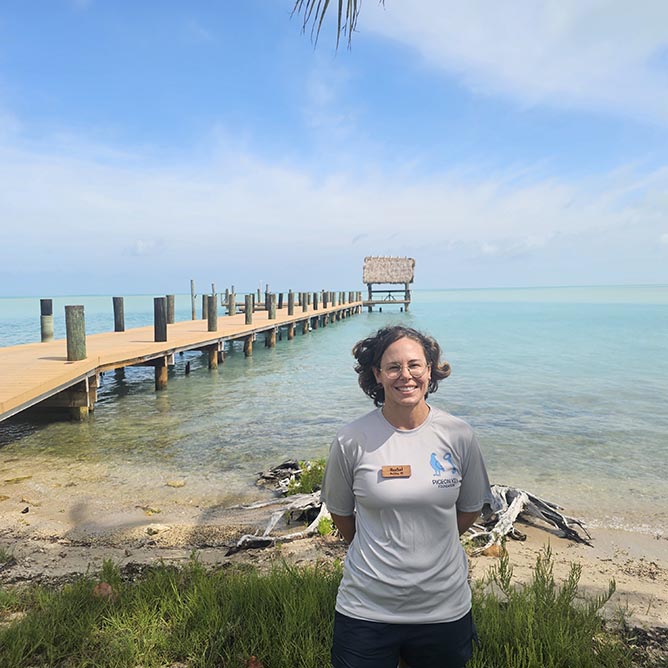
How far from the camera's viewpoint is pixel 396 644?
185 centimetres

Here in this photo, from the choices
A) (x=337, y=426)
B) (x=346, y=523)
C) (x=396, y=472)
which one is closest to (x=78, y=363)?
(x=337, y=426)

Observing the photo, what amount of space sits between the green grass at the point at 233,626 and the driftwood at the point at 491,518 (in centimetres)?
132

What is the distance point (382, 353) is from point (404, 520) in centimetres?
61

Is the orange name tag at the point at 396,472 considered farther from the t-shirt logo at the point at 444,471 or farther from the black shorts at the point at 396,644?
the black shorts at the point at 396,644

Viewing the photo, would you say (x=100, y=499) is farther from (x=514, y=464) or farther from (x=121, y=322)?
(x=121, y=322)

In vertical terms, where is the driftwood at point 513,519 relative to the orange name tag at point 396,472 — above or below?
below

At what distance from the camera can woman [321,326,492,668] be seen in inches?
72.8

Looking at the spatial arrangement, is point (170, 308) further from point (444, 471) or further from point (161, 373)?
point (444, 471)

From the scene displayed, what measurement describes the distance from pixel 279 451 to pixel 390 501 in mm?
7065

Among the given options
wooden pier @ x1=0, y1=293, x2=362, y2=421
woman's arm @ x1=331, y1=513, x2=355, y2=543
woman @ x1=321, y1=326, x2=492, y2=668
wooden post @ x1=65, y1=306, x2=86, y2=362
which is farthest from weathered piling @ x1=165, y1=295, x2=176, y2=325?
woman @ x1=321, y1=326, x2=492, y2=668

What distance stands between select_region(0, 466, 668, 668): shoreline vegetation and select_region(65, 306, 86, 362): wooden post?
6255 millimetres

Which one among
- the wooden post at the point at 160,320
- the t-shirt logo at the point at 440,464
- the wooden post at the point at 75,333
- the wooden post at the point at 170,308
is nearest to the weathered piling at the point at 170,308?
the wooden post at the point at 170,308

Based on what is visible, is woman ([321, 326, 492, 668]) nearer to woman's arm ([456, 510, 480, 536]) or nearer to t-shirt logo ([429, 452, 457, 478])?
t-shirt logo ([429, 452, 457, 478])

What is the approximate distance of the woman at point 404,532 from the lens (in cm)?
185
